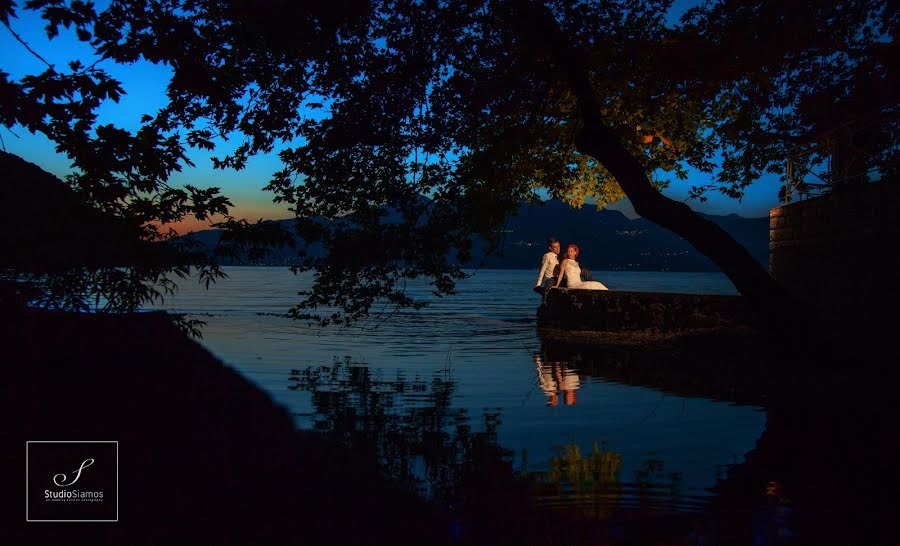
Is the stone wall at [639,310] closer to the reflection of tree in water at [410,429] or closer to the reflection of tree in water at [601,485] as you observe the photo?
the reflection of tree in water at [410,429]

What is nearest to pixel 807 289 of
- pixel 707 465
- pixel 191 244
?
pixel 707 465

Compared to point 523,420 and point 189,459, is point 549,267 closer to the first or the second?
point 523,420

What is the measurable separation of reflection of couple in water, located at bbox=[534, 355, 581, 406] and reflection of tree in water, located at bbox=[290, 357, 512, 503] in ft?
3.90

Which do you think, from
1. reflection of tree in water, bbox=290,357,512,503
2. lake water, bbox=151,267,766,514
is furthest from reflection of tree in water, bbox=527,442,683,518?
reflection of tree in water, bbox=290,357,512,503

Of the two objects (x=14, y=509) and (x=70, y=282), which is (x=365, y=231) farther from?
(x=14, y=509)

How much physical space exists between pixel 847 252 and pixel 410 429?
1066cm

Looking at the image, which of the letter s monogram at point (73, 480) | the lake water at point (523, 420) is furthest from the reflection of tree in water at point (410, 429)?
the letter s monogram at point (73, 480)

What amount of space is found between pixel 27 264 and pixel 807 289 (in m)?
14.9

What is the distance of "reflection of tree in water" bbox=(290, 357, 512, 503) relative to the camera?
220 inches

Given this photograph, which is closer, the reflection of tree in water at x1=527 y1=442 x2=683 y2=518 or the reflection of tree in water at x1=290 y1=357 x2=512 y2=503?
the reflection of tree in water at x1=527 y1=442 x2=683 y2=518

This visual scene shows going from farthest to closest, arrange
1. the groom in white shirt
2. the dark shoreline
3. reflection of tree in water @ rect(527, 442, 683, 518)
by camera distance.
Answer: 1. the groom in white shirt
2. reflection of tree in water @ rect(527, 442, 683, 518)
3. the dark shoreline

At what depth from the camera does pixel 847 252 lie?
14484mm

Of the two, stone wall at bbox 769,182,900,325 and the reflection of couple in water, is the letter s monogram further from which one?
stone wall at bbox 769,182,900,325

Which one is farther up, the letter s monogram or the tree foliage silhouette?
the tree foliage silhouette
